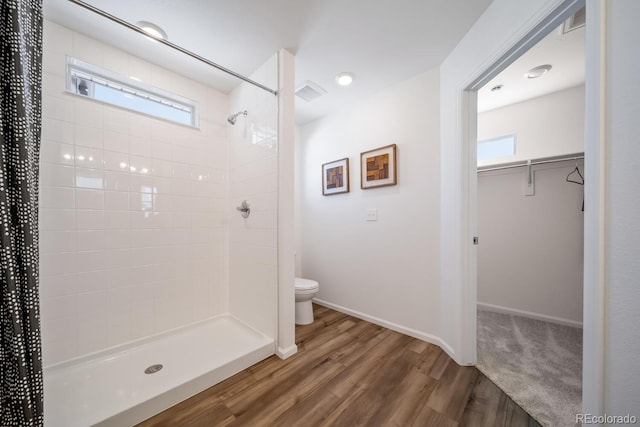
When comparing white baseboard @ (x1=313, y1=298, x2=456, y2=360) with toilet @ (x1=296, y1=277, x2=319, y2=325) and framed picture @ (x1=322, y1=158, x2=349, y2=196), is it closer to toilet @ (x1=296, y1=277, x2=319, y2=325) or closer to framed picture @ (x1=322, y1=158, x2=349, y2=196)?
toilet @ (x1=296, y1=277, x2=319, y2=325)

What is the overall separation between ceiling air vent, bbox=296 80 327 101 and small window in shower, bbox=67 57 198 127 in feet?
3.41

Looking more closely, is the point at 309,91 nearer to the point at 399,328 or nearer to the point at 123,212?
the point at 123,212

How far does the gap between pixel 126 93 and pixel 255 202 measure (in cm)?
133

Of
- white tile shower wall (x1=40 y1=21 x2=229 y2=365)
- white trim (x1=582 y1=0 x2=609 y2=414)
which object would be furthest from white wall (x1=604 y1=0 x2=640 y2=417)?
white tile shower wall (x1=40 y1=21 x2=229 y2=365)

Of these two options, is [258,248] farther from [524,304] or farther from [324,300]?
[524,304]

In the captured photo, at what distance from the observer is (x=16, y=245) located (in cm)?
77

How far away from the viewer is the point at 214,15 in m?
1.44

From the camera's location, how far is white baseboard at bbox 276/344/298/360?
1696 millimetres

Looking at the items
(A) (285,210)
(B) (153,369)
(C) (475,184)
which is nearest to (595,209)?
(C) (475,184)

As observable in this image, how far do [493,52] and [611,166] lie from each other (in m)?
0.99

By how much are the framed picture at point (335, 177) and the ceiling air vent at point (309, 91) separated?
713 mm

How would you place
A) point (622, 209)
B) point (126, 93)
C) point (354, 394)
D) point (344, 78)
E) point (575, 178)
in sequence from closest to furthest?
point (622, 209) → point (354, 394) → point (126, 93) → point (344, 78) → point (575, 178)

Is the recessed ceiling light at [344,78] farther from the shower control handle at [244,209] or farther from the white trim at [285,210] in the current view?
the shower control handle at [244,209]
